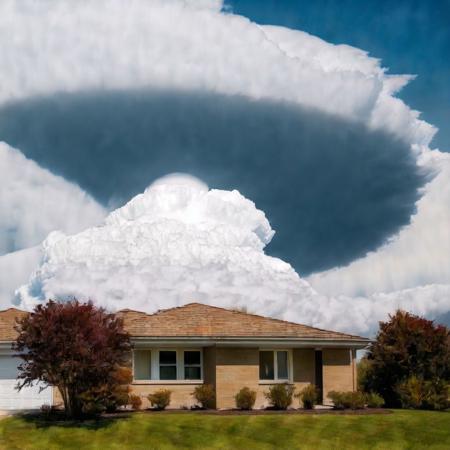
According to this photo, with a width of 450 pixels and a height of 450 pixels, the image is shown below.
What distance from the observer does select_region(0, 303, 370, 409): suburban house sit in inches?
1549

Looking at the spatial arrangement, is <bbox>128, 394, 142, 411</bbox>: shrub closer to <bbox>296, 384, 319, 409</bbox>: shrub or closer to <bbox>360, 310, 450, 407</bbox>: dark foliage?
<bbox>296, 384, 319, 409</bbox>: shrub

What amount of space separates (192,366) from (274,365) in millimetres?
3806

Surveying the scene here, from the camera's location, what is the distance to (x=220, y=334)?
39.8m

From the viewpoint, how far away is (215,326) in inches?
1626

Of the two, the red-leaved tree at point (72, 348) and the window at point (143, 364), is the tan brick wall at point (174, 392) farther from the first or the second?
the red-leaved tree at point (72, 348)

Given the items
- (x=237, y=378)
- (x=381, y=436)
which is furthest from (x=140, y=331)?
(x=381, y=436)

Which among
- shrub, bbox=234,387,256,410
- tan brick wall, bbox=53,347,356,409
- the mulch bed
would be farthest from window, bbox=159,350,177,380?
shrub, bbox=234,387,256,410

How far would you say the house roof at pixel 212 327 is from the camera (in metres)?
39.9

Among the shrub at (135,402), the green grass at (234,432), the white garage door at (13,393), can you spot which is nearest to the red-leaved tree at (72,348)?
the green grass at (234,432)

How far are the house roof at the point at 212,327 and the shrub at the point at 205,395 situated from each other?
95.8 inches

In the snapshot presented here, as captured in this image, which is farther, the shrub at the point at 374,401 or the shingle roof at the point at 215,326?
the shingle roof at the point at 215,326

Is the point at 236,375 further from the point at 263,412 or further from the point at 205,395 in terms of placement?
the point at 263,412

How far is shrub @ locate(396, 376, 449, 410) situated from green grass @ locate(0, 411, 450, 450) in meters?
3.69

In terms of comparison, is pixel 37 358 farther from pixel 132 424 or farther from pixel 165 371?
pixel 165 371
